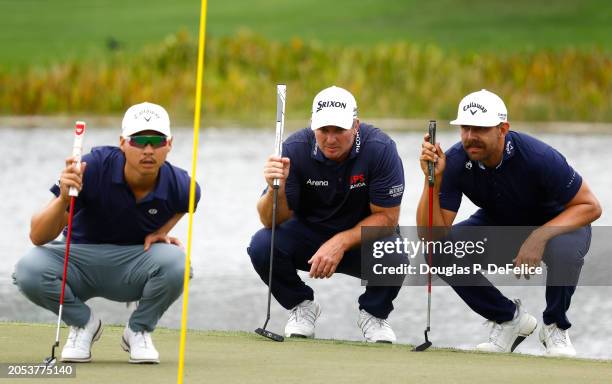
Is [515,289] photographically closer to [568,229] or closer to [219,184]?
[568,229]

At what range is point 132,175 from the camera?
7.32 metres

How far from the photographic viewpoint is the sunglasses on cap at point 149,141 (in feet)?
23.7

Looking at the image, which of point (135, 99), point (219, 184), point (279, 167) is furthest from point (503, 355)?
point (135, 99)

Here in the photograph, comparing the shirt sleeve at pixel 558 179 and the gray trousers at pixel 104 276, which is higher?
the shirt sleeve at pixel 558 179

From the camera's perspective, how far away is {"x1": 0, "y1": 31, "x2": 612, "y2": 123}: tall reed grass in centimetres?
2591

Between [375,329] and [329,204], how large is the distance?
0.71 m

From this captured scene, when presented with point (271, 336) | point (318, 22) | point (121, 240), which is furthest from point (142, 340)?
point (318, 22)

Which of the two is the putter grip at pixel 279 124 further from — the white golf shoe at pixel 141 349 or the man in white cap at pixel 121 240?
the white golf shoe at pixel 141 349

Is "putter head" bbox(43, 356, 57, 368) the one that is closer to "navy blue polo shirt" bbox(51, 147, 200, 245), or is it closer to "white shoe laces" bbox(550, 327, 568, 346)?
"navy blue polo shirt" bbox(51, 147, 200, 245)

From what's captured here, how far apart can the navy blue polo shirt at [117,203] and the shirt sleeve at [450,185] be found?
5.10 ft

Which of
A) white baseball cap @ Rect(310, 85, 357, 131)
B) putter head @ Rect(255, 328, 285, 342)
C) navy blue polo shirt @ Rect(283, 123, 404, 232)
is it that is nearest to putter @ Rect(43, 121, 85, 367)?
putter head @ Rect(255, 328, 285, 342)

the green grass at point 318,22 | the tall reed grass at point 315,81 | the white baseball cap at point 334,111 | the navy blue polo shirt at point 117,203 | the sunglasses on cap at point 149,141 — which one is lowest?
the navy blue polo shirt at point 117,203

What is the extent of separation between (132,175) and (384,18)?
3366cm

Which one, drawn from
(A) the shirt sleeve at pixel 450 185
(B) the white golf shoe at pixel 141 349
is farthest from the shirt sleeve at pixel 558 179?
(B) the white golf shoe at pixel 141 349
